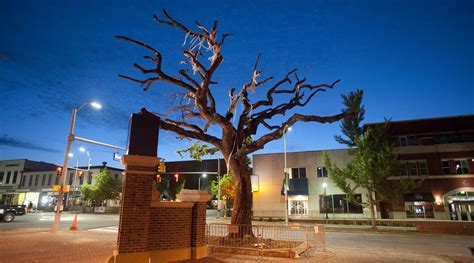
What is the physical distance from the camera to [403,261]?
11.5 meters

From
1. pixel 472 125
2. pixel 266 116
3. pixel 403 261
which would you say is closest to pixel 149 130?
pixel 266 116

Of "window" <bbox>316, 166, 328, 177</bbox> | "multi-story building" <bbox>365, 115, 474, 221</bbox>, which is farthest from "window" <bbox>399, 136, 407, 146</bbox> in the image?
"window" <bbox>316, 166, 328, 177</bbox>

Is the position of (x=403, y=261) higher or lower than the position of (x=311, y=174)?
lower

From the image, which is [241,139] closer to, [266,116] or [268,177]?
[266,116]

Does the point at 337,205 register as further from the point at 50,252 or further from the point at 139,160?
the point at 139,160

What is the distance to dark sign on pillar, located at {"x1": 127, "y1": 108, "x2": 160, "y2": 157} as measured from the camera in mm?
10219

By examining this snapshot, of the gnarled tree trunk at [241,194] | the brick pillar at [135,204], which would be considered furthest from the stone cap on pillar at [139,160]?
the gnarled tree trunk at [241,194]

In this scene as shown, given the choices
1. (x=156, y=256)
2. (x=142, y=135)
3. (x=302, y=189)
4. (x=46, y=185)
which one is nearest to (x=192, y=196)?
(x=156, y=256)

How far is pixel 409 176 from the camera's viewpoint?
33.4 m

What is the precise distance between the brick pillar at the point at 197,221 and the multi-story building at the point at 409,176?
30.3 meters

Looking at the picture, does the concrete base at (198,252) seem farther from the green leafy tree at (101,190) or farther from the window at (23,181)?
the window at (23,181)

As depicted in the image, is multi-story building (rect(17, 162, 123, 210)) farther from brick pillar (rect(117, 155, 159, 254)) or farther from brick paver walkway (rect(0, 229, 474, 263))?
brick pillar (rect(117, 155, 159, 254))

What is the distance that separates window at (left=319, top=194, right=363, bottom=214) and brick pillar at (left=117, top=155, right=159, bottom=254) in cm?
3469

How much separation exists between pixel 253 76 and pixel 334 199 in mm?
31838
